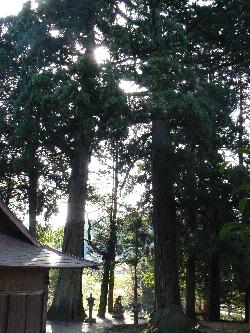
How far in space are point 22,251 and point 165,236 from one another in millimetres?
5382

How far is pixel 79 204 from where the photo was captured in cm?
1733

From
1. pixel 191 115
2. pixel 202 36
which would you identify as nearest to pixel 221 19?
pixel 202 36

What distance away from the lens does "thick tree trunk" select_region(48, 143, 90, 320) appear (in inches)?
633

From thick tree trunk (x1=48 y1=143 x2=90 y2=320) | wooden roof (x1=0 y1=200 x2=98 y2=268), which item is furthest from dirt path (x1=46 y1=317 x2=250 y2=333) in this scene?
wooden roof (x1=0 y1=200 x2=98 y2=268)

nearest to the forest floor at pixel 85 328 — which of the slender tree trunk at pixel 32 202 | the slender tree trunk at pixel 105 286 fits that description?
the slender tree trunk at pixel 105 286

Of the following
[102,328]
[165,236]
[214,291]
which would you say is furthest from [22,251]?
[214,291]

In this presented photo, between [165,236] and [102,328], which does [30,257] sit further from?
[102,328]

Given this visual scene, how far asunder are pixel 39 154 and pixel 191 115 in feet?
26.1

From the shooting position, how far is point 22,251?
10.3 meters

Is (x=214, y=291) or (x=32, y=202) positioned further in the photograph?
(x=32, y=202)

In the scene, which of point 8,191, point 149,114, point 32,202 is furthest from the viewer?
point 8,191

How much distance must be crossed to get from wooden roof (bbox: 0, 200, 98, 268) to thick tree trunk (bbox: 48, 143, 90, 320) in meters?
Answer: 5.14

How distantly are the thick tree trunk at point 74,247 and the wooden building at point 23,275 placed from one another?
537 centimetres

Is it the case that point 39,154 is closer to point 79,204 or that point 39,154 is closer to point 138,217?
point 79,204
